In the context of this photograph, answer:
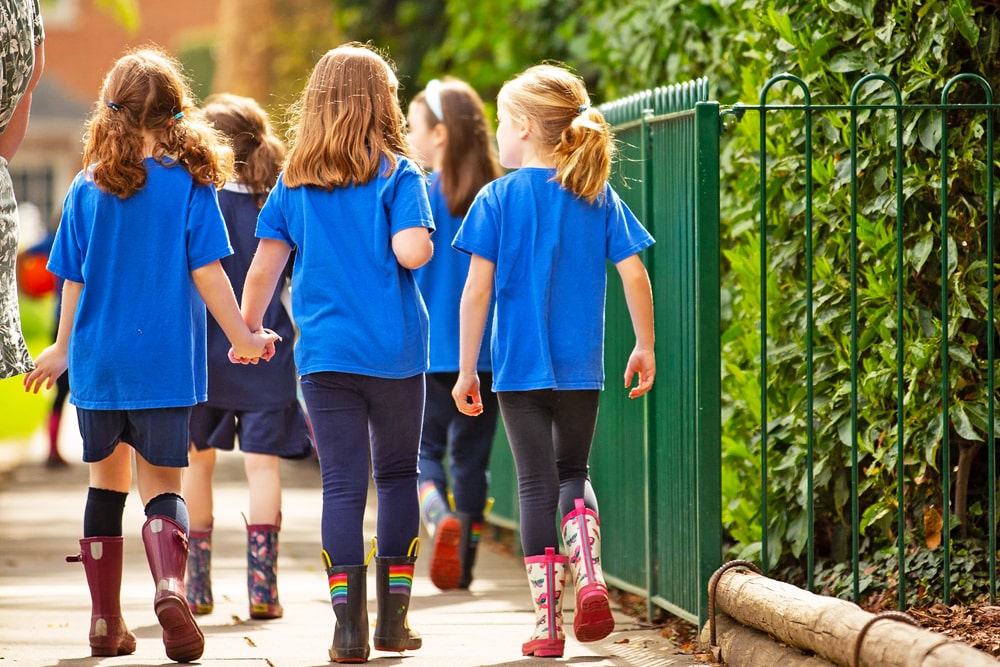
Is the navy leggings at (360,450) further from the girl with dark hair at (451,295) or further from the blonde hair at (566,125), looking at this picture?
the girl with dark hair at (451,295)

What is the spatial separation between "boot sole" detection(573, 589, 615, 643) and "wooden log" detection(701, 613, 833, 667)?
0.36 meters

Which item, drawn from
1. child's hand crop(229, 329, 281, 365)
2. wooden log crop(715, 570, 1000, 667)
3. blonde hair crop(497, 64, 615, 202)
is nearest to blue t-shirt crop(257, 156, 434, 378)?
child's hand crop(229, 329, 281, 365)

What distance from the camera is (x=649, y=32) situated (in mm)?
6133

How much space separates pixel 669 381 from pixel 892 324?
2.44 feet

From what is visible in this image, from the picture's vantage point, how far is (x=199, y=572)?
5016 mm

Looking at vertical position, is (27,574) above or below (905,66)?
below

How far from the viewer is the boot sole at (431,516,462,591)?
18.1 ft

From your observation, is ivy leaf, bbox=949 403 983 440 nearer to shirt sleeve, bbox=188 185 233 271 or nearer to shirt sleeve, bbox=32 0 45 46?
shirt sleeve, bbox=188 185 233 271

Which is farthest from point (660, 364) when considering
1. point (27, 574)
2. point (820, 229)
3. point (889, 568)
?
point (27, 574)

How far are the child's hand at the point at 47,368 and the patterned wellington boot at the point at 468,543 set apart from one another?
2045 mm

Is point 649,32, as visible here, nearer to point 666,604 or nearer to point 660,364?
point 660,364

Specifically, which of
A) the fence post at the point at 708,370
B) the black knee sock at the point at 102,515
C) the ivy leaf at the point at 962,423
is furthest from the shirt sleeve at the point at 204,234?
the ivy leaf at the point at 962,423

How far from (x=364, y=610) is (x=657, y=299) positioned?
152 centimetres

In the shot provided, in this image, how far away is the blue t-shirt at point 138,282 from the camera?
4121 mm
